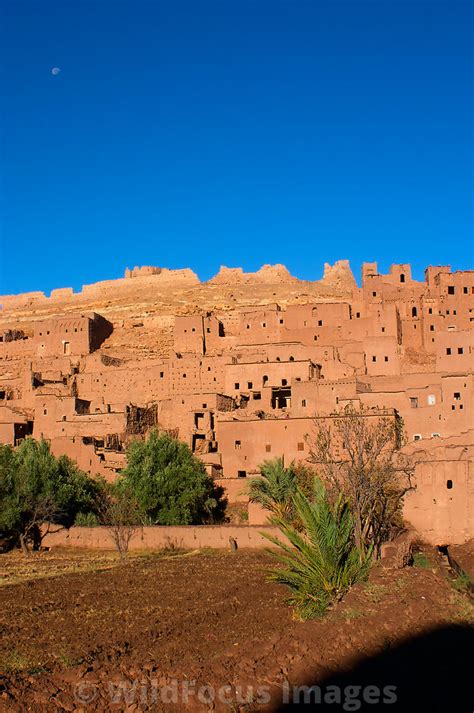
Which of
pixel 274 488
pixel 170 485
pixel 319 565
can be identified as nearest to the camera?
pixel 319 565

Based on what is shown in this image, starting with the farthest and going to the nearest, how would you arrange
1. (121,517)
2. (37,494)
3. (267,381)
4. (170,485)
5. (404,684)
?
1. (267,381)
2. (170,485)
3. (37,494)
4. (121,517)
5. (404,684)

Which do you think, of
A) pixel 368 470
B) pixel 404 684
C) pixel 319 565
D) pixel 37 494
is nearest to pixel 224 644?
pixel 319 565

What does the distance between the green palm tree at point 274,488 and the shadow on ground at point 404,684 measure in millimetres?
12916

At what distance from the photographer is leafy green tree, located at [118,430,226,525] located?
84.7 ft

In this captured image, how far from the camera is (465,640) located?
34.0 feet

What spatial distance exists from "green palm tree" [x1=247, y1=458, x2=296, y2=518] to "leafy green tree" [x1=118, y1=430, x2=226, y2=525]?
1848mm

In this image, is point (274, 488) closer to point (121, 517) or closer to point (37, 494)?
point (121, 517)

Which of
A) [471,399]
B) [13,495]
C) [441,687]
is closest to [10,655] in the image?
[441,687]

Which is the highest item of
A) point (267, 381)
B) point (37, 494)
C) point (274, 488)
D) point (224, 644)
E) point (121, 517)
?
point (267, 381)

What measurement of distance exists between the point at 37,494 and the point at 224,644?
15.5 metres

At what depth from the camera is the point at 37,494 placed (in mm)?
25312

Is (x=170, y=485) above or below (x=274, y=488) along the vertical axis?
above

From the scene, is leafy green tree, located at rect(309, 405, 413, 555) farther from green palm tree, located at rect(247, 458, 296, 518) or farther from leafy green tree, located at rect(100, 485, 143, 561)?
leafy green tree, located at rect(100, 485, 143, 561)

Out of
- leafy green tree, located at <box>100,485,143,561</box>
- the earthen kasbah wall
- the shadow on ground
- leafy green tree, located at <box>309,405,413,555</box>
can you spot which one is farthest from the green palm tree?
the shadow on ground
